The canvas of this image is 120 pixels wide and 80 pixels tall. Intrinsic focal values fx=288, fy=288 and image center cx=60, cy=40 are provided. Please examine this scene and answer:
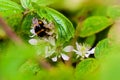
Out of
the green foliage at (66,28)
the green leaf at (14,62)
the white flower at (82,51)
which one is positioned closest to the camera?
the green leaf at (14,62)

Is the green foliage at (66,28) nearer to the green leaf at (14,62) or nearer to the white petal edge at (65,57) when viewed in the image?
the white petal edge at (65,57)

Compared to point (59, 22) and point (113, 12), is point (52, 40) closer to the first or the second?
point (59, 22)

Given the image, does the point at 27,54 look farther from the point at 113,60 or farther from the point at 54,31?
the point at 54,31

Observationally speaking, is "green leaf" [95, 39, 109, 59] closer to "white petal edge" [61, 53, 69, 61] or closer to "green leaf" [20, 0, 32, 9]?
"white petal edge" [61, 53, 69, 61]

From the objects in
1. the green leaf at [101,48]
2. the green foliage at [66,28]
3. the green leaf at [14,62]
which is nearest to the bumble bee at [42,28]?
the green foliage at [66,28]

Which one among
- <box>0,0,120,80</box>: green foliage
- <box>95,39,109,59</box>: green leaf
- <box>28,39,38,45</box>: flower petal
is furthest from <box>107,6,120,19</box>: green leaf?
<box>28,39,38,45</box>: flower petal

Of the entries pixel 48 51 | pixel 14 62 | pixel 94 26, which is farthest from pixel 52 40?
pixel 14 62
